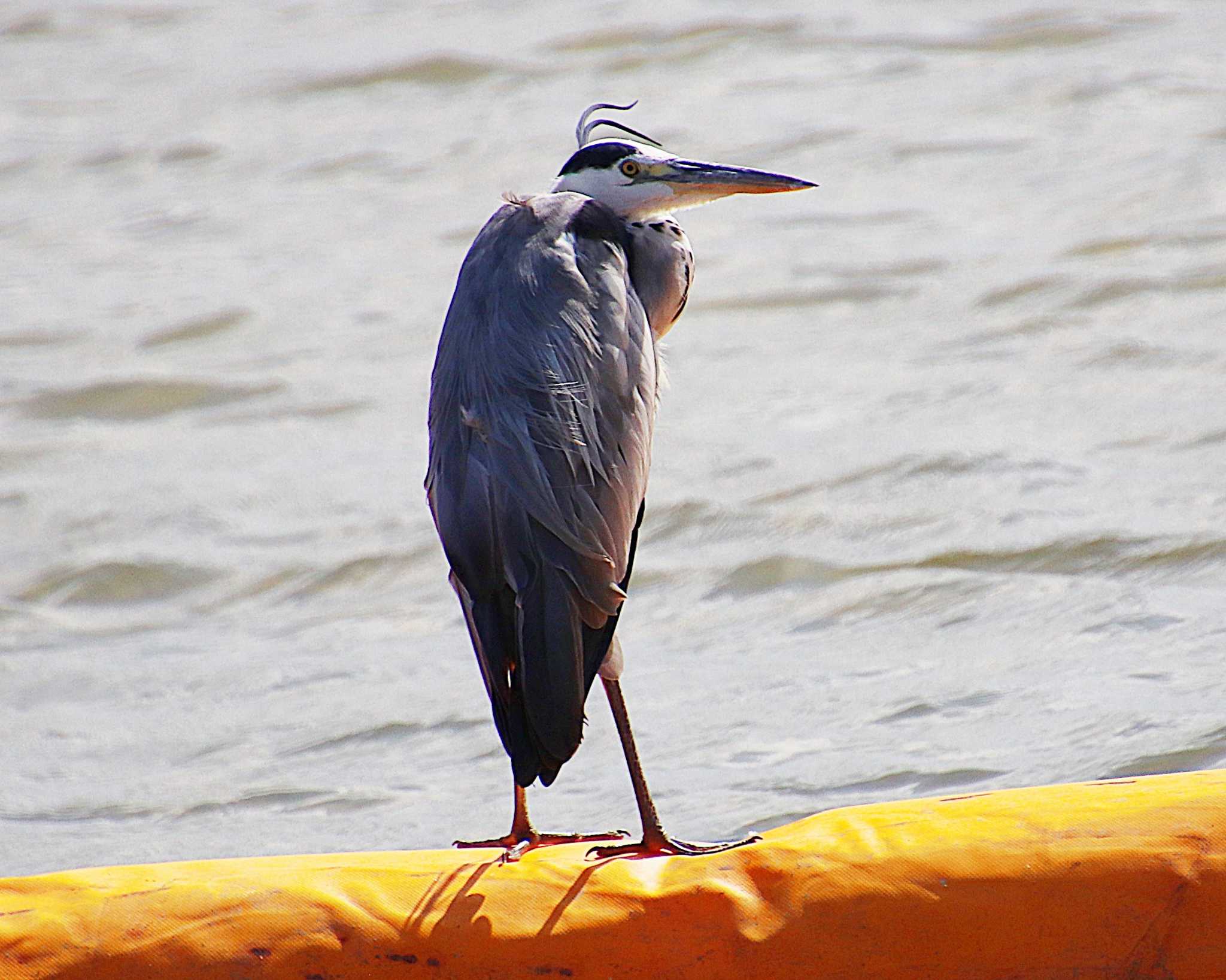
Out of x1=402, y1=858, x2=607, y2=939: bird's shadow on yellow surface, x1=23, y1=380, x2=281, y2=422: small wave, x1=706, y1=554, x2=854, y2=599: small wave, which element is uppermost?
x1=402, y1=858, x2=607, y2=939: bird's shadow on yellow surface

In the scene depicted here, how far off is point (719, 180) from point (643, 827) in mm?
1239

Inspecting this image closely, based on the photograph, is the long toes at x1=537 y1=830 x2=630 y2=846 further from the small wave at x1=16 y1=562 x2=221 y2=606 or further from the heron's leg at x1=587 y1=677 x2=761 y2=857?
the small wave at x1=16 y1=562 x2=221 y2=606

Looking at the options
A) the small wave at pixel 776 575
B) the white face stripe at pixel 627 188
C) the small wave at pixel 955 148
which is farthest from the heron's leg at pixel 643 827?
the small wave at pixel 955 148

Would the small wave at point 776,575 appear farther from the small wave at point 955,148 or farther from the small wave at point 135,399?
the small wave at point 955,148

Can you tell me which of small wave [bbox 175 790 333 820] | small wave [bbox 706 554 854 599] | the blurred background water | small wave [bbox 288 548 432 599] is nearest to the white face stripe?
the blurred background water

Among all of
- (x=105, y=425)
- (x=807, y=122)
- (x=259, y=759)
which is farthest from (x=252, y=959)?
(x=807, y=122)

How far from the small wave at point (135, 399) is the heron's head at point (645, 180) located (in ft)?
15.2

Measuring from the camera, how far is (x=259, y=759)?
16.3 feet

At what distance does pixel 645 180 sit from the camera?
11.4ft

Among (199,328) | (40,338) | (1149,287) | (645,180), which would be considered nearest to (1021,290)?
(1149,287)

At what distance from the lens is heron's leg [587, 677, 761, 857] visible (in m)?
2.99

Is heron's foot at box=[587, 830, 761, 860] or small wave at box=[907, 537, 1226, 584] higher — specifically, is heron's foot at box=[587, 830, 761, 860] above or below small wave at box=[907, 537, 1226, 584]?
above

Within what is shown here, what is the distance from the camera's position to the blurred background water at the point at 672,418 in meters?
4.69

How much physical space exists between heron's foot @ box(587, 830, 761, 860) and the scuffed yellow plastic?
0.59ft
